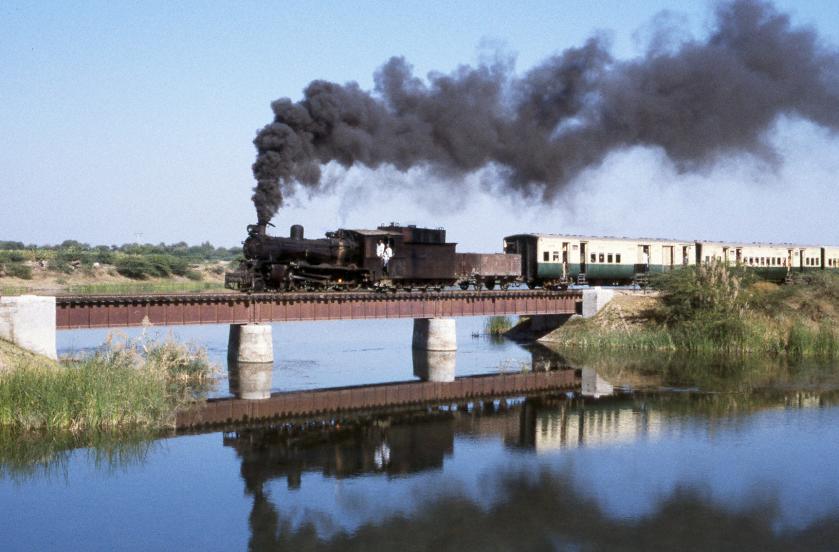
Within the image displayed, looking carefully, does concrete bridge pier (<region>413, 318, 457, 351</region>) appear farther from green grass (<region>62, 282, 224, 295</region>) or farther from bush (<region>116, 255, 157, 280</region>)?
bush (<region>116, 255, 157, 280</region>)

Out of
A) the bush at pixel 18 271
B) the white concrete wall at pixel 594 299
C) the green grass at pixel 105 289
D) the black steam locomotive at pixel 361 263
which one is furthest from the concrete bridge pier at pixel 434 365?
the bush at pixel 18 271

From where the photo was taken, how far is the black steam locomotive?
37.8 m

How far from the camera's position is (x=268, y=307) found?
1462 inches

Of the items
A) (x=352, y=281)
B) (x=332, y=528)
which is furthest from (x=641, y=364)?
(x=332, y=528)

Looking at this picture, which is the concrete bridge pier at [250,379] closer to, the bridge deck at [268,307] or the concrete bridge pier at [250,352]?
the concrete bridge pier at [250,352]

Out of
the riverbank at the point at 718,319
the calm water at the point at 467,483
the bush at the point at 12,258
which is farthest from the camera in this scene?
the bush at the point at 12,258

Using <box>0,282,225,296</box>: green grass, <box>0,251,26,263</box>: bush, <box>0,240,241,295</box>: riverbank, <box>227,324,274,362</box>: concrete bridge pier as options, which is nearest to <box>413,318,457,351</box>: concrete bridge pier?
<box>227,324,274,362</box>: concrete bridge pier

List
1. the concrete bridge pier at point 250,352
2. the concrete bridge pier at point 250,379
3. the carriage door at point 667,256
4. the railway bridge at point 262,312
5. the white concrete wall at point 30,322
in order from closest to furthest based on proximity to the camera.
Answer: the white concrete wall at point 30,322, the railway bridge at point 262,312, the concrete bridge pier at point 250,379, the concrete bridge pier at point 250,352, the carriage door at point 667,256

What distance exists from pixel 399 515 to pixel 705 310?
3291cm

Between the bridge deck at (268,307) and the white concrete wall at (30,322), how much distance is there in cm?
104

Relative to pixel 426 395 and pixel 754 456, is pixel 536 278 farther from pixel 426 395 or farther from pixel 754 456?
pixel 754 456

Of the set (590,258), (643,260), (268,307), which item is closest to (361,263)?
(268,307)

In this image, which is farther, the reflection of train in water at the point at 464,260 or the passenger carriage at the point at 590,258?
the passenger carriage at the point at 590,258

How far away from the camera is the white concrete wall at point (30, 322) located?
30625 millimetres
